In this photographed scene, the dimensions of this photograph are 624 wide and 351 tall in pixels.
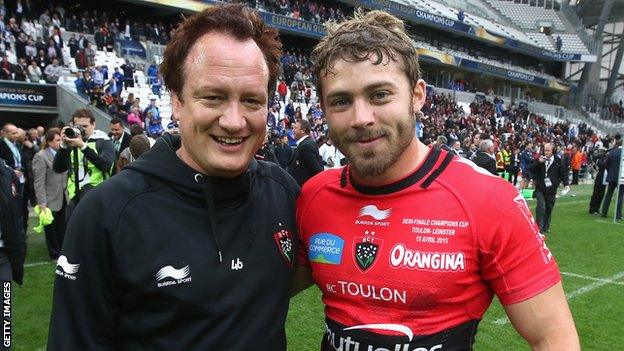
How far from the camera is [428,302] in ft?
5.88

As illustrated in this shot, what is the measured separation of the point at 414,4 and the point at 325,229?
41.9 metres

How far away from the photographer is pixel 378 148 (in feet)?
6.16

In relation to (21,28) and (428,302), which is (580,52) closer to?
(21,28)

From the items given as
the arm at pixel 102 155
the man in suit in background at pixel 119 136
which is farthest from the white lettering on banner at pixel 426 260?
the man in suit in background at pixel 119 136

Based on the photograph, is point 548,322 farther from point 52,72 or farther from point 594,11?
point 594,11

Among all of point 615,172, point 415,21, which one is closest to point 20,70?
point 615,172

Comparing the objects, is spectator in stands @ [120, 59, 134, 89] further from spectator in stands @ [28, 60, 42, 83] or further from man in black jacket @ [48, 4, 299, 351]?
man in black jacket @ [48, 4, 299, 351]

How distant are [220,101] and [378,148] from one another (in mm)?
554

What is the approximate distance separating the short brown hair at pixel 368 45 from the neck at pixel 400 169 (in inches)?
9.4

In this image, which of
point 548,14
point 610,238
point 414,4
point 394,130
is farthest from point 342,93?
point 548,14

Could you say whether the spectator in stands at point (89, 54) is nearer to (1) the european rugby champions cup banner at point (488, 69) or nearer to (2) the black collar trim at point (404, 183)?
(2) the black collar trim at point (404, 183)

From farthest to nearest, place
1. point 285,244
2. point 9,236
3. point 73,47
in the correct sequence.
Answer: point 73,47 < point 9,236 < point 285,244

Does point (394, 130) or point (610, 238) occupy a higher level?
point (394, 130)

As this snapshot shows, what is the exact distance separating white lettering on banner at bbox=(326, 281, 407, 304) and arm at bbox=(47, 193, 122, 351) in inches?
29.9
